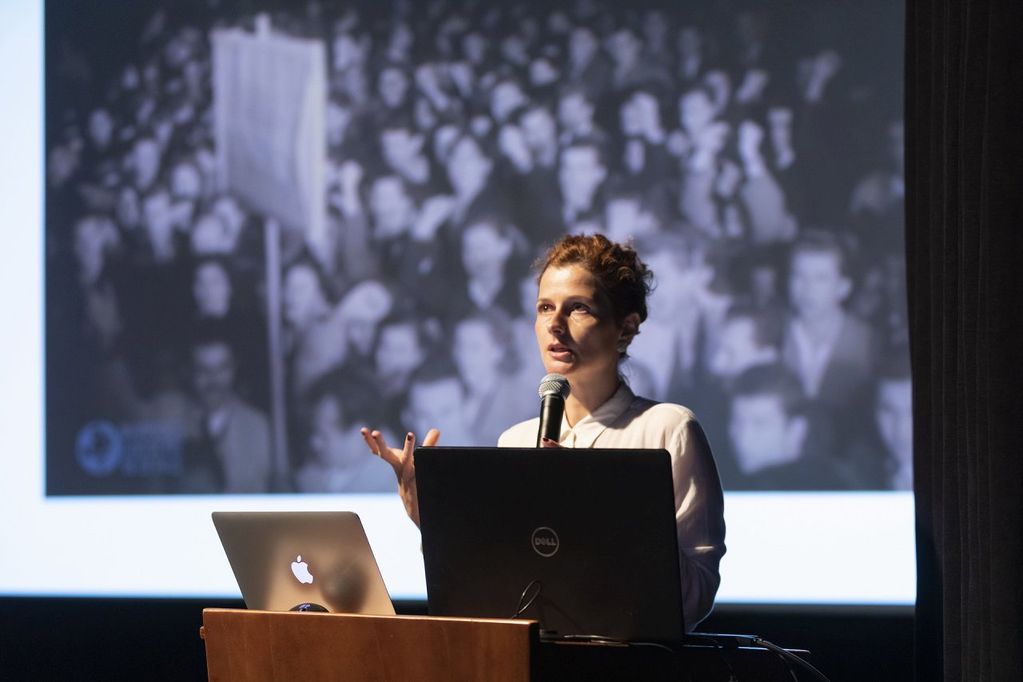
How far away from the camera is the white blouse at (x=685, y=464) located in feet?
7.34

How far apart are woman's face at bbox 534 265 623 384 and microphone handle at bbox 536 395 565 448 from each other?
30 centimetres

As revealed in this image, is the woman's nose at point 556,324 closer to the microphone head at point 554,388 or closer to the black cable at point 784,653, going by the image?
the microphone head at point 554,388

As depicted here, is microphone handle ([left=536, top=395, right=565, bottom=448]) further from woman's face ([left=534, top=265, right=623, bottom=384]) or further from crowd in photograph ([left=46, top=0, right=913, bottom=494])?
crowd in photograph ([left=46, top=0, right=913, bottom=494])

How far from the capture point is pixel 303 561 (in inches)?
78.7

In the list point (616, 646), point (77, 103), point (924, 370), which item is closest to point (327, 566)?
point (616, 646)

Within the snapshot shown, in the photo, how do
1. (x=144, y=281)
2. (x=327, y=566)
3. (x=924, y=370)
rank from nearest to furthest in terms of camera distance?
(x=327, y=566) → (x=924, y=370) → (x=144, y=281)

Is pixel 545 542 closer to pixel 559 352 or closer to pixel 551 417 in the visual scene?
pixel 551 417

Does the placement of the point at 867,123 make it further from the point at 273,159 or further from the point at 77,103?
the point at 77,103

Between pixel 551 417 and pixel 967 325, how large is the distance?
967mm

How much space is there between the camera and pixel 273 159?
13.6ft

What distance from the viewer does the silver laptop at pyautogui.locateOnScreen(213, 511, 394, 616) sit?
6.42 ft

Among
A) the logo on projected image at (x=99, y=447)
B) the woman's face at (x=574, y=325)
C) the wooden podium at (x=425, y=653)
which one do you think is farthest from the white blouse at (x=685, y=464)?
the logo on projected image at (x=99, y=447)

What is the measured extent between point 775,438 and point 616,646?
6.97 feet

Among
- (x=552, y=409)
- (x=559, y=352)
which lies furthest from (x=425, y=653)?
(x=559, y=352)
